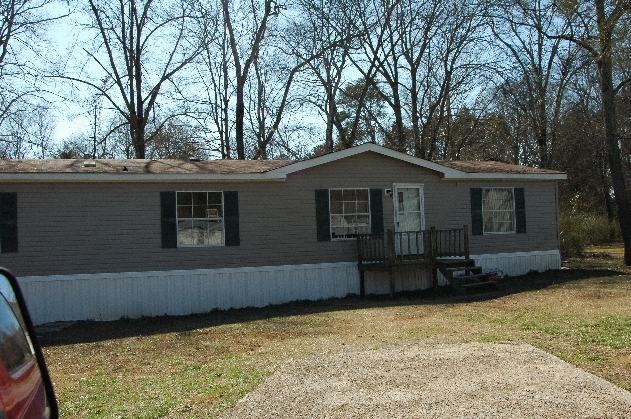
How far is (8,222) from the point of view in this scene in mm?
13125

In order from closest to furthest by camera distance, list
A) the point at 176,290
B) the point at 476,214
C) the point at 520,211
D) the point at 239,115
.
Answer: the point at 176,290 < the point at 476,214 < the point at 520,211 < the point at 239,115

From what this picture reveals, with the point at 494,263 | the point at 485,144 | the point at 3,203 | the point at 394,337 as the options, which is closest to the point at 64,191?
the point at 3,203

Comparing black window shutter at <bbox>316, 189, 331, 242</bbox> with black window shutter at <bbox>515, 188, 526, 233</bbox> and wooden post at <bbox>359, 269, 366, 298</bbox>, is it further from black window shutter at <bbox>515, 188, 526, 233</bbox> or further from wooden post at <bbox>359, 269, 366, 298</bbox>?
black window shutter at <bbox>515, 188, 526, 233</bbox>

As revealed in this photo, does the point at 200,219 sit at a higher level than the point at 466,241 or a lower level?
higher

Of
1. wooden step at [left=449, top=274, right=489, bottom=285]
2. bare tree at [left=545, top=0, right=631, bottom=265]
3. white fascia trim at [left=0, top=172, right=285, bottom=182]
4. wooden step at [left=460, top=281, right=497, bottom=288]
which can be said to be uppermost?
bare tree at [left=545, top=0, right=631, bottom=265]

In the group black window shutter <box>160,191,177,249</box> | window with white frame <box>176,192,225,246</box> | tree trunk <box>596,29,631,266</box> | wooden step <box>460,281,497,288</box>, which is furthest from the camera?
tree trunk <box>596,29,631,266</box>

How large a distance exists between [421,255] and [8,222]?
891 cm

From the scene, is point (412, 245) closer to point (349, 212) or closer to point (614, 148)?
point (349, 212)

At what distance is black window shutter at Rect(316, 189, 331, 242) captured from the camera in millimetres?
15391

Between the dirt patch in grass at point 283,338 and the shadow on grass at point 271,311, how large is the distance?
0.03 metres

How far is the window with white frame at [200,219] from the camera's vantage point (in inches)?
564

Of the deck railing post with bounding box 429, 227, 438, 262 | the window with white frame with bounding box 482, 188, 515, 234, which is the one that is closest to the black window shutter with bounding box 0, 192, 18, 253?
the deck railing post with bounding box 429, 227, 438, 262

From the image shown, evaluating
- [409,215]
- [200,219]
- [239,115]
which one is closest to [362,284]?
[409,215]

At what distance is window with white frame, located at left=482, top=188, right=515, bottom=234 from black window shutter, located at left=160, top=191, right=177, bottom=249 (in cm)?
803
